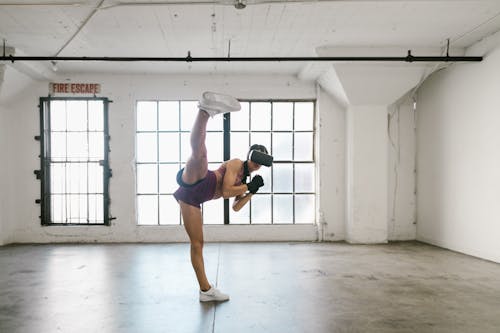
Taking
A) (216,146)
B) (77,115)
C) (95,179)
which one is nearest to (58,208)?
(95,179)

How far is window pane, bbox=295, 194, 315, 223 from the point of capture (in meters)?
7.09

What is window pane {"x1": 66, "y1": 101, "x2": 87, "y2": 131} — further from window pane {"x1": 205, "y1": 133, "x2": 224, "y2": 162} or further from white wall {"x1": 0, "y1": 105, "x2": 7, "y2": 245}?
window pane {"x1": 205, "y1": 133, "x2": 224, "y2": 162}

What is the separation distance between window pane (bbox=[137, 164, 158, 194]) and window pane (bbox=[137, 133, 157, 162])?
0.40ft

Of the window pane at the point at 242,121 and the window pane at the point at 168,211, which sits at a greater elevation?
the window pane at the point at 242,121

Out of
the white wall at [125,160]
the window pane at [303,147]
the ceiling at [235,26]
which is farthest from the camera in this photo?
the window pane at [303,147]

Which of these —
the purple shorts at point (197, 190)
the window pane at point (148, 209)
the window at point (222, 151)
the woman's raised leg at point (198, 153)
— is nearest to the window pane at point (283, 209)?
the window at point (222, 151)

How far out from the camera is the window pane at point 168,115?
23.0 ft

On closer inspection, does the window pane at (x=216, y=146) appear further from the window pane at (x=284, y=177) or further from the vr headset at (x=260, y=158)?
the vr headset at (x=260, y=158)

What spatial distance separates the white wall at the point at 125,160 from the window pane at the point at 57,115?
246 millimetres

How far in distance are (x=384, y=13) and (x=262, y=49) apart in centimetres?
182

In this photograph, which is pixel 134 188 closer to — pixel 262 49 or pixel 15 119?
pixel 15 119

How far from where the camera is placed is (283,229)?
272 inches

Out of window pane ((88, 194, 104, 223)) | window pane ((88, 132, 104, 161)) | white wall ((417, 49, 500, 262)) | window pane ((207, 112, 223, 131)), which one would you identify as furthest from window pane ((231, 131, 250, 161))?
white wall ((417, 49, 500, 262))

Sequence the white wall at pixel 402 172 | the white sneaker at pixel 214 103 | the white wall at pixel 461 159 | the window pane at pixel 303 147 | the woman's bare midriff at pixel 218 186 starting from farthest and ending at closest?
1. the window pane at pixel 303 147
2. the white wall at pixel 402 172
3. the white wall at pixel 461 159
4. the woman's bare midriff at pixel 218 186
5. the white sneaker at pixel 214 103
